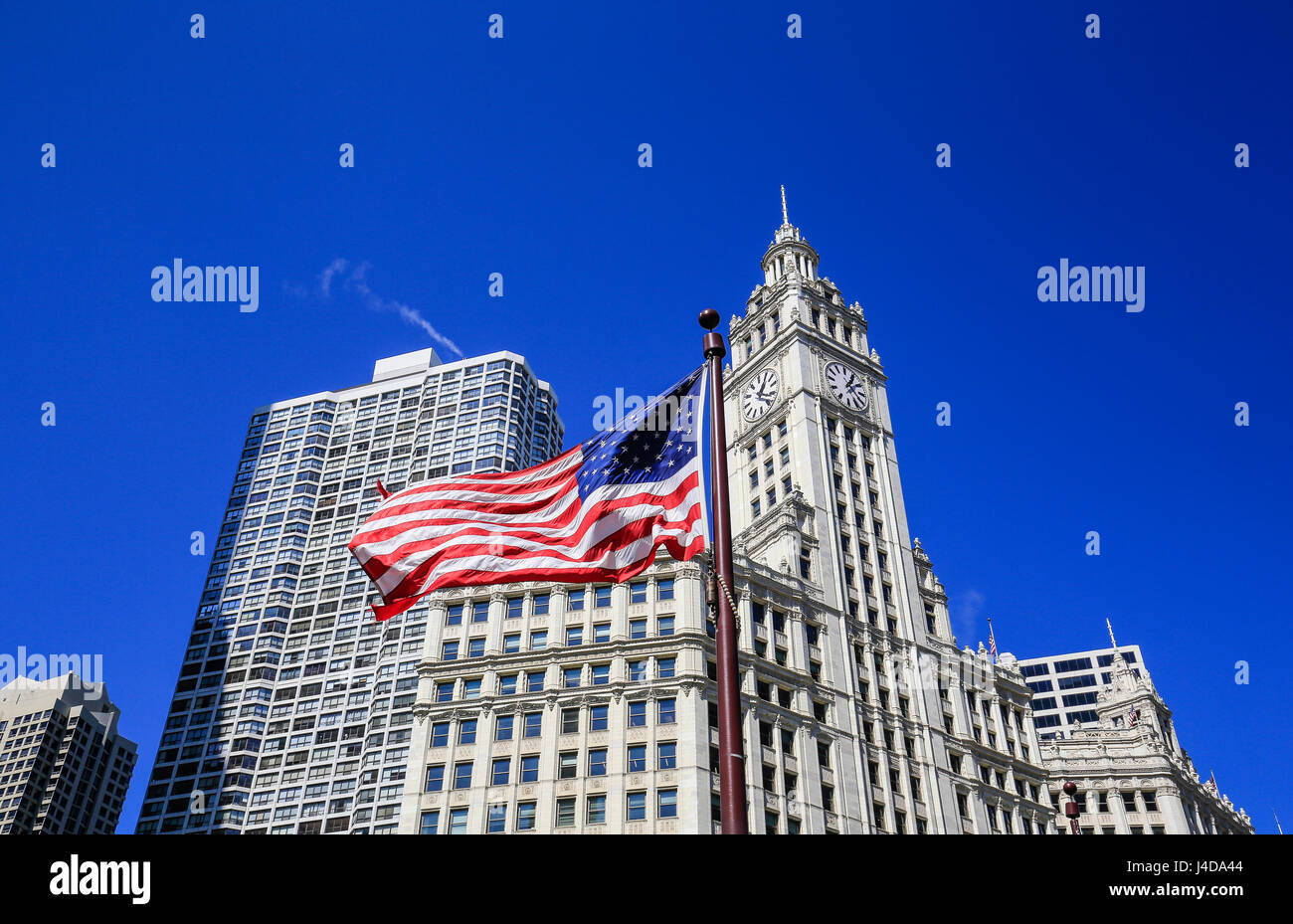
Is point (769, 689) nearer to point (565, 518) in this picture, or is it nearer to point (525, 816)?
point (525, 816)

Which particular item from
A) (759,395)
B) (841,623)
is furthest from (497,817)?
(759,395)

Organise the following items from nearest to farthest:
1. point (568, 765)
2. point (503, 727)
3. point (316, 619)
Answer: point (568, 765), point (503, 727), point (316, 619)

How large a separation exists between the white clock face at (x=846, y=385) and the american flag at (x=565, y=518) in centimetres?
7747

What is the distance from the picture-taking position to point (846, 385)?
331 ft

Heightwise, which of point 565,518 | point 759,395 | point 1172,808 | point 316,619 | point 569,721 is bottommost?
point 565,518

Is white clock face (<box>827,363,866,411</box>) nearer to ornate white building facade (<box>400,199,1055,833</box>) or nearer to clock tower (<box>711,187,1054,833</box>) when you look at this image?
clock tower (<box>711,187,1054,833</box>)

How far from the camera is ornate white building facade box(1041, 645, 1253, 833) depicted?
98.4 meters

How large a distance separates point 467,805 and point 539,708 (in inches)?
299

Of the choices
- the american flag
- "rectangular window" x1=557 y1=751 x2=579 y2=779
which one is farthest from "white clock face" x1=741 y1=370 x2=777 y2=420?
the american flag

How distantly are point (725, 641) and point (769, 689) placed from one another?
56.1 metres

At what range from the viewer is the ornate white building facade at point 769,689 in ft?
208

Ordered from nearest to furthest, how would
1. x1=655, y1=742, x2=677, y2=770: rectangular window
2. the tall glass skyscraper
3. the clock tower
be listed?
x1=655, y1=742, x2=677, y2=770: rectangular window, the clock tower, the tall glass skyscraper

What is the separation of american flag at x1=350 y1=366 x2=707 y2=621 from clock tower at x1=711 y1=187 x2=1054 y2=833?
43984 millimetres
